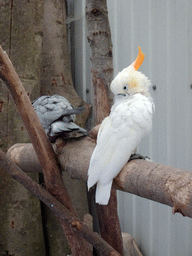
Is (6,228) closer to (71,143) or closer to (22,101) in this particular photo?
(71,143)

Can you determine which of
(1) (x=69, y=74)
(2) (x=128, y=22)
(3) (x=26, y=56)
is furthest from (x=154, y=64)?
(3) (x=26, y=56)

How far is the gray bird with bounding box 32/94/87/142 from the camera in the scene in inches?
45.1

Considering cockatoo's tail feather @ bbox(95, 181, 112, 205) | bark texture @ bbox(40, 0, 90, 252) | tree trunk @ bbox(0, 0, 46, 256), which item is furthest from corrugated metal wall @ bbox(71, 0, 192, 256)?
cockatoo's tail feather @ bbox(95, 181, 112, 205)

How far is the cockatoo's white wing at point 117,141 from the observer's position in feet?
3.05

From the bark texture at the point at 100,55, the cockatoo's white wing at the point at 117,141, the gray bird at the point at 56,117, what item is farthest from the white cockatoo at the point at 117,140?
the bark texture at the point at 100,55

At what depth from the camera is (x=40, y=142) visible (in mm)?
1108

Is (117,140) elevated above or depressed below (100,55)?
below

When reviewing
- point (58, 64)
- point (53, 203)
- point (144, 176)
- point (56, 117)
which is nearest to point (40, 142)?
point (56, 117)

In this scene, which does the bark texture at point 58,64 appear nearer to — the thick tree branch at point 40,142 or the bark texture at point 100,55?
the bark texture at point 100,55

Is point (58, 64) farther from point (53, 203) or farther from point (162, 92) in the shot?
point (53, 203)

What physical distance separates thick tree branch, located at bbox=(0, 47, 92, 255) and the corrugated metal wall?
60 cm

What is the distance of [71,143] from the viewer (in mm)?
1188

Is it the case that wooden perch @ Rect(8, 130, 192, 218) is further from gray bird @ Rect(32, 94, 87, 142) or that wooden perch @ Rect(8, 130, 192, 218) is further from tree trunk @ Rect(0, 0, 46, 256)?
tree trunk @ Rect(0, 0, 46, 256)

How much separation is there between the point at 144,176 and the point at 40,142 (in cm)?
46
